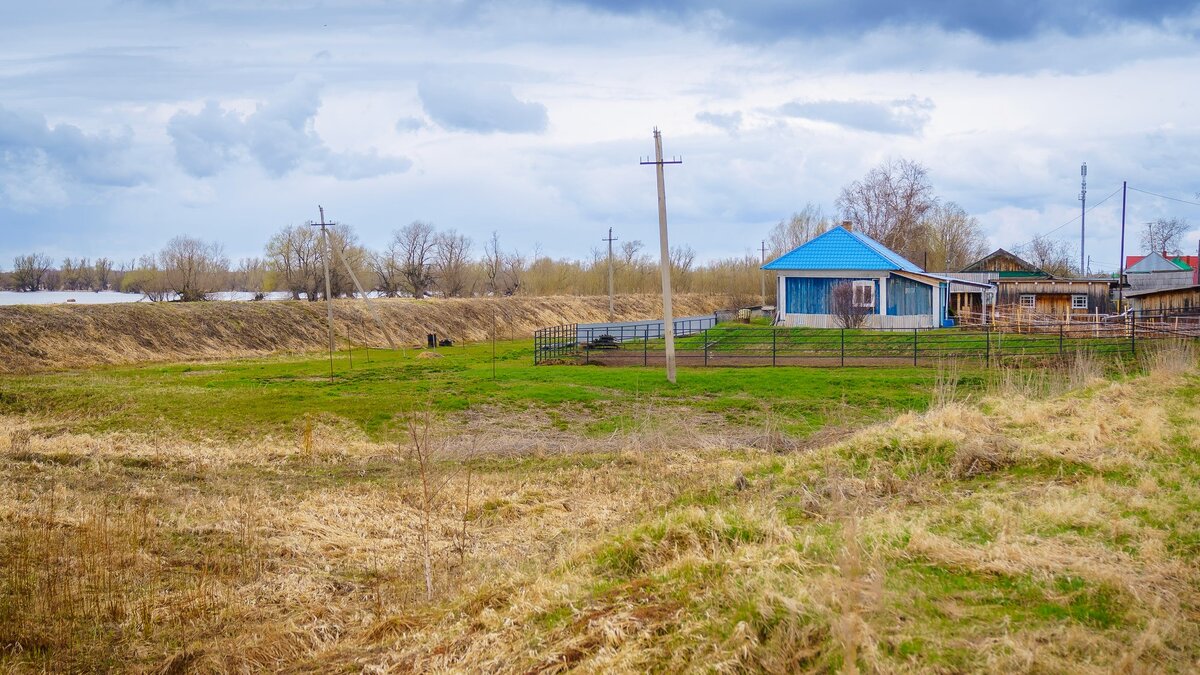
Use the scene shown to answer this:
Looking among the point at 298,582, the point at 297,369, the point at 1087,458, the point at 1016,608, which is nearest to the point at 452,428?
the point at 298,582

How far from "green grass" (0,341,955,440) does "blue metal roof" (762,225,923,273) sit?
15.7m

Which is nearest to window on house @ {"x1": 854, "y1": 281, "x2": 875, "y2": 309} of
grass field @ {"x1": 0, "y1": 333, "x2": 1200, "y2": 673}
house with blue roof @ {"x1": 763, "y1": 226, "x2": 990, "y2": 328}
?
house with blue roof @ {"x1": 763, "y1": 226, "x2": 990, "y2": 328}

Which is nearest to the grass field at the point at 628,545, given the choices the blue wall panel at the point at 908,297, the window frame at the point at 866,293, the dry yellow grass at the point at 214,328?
the dry yellow grass at the point at 214,328

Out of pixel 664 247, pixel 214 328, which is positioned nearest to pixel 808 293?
pixel 664 247

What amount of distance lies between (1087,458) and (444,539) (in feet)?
23.6

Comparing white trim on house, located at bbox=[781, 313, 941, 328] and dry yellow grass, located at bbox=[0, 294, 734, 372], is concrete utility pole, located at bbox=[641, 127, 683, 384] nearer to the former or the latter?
white trim on house, located at bbox=[781, 313, 941, 328]

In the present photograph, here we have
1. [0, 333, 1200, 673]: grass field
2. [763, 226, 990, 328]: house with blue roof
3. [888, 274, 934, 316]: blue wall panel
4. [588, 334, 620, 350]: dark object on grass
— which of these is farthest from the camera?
[888, 274, 934, 316]: blue wall panel

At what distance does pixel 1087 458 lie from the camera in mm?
9664

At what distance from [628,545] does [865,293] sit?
35964 mm

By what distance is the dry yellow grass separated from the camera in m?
36.0

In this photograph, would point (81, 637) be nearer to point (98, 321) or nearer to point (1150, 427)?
point (1150, 427)

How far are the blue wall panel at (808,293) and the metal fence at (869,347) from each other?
347 centimetres

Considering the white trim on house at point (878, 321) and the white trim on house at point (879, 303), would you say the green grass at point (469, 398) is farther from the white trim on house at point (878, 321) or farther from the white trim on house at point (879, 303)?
the white trim on house at point (879, 303)

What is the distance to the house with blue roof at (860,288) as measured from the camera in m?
41.3
